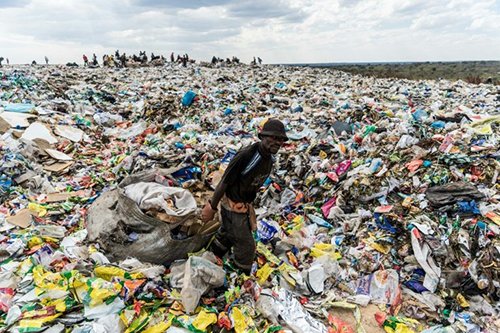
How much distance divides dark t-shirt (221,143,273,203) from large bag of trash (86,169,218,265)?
706mm

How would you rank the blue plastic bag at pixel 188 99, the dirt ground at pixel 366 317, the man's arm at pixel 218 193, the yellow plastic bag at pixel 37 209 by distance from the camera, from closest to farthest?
the man's arm at pixel 218 193 → the dirt ground at pixel 366 317 → the yellow plastic bag at pixel 37 209 → the blue plastic bag at pixel 188 99

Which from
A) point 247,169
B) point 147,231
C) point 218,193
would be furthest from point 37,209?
point 247,169

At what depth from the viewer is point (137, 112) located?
9.55 m

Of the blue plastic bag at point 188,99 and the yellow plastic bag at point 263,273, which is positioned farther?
the blue plastic bag at point 188,99

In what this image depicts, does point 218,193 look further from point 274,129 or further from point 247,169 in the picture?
point 274,129

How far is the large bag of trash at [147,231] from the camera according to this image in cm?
314

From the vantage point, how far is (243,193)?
287cm

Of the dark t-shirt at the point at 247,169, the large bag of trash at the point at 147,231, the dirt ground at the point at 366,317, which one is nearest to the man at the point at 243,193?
the dark t-shirt at the point at 247,169

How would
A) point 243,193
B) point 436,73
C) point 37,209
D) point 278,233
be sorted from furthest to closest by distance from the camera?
point 436,73 < point 37,209 < point 278,233 < point 243,193

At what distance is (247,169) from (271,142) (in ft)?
0.98

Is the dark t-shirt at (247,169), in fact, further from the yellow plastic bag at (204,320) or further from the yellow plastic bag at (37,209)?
the yellow plastic bag at (37,209)

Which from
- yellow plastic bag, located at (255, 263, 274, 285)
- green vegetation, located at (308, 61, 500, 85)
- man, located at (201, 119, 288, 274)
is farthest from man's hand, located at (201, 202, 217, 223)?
green vegetation, located at (308, 61, 500, 85)

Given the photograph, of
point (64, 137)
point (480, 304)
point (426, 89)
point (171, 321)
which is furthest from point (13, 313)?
point (426, 89)

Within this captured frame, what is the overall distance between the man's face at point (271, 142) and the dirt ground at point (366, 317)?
1.57 m
